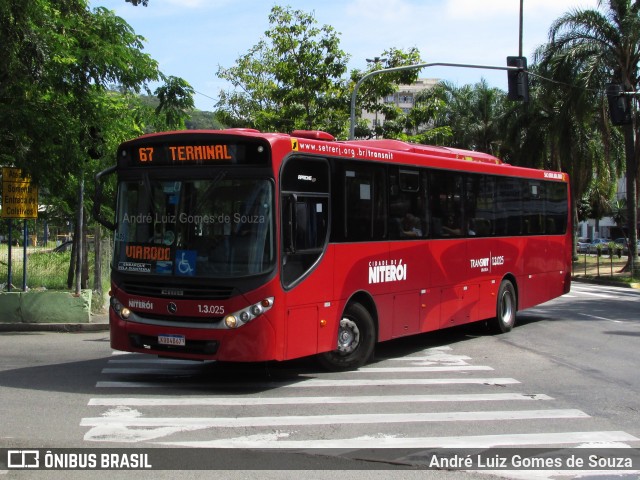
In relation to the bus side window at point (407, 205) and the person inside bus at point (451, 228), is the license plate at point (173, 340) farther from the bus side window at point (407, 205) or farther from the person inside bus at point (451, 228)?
the person inside bus at point (451, 228)

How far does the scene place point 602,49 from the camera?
32.7 m

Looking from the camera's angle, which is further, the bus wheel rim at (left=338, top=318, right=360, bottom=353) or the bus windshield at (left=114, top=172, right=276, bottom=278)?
the bus wheel rim at (left=338, top=318, right=360, bottom=353)

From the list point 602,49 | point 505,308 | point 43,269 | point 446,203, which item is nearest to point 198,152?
point 446,203

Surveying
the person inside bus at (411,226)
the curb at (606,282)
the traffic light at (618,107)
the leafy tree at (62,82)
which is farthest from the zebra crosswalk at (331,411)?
the curb at (606,282)

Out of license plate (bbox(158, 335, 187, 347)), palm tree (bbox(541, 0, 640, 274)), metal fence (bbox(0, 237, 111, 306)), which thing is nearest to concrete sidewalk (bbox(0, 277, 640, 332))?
metal fence (bbox(0, 237, 111, 306))

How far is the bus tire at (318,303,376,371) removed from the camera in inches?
413

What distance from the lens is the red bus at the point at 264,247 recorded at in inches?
Answer: 353

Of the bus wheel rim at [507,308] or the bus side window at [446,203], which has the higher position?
the bus side window at [446,203]

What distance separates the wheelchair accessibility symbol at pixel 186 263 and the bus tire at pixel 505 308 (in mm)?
7935

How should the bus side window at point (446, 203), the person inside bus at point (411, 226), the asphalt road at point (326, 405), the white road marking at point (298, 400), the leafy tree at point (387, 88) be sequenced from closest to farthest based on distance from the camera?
A: 1. the asphalt road at point (326, 405)
2. the white road marking at point (298, 400)
3. the person inside bus at point (411, 226)
4. the bus side window at point (446, 203)
5. the leafy tree at point (387, 88)

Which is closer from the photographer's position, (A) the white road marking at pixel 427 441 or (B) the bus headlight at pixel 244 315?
(A) the white road marking at pixel 427 441

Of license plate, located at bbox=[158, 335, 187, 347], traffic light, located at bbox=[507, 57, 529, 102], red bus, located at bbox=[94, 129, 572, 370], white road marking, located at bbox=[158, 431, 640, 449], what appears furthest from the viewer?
traffic light, located at bbox=[507, 57, 529, 102]

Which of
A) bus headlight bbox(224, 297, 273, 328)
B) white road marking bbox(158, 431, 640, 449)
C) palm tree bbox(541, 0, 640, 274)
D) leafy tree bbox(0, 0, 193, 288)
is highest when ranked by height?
palm tree bbox(541, 0, 640, 274)

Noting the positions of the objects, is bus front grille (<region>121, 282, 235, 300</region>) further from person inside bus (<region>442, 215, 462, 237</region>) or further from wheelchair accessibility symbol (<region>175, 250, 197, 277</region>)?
person inside bus (<region>442, 215, 462, 237</region>)
